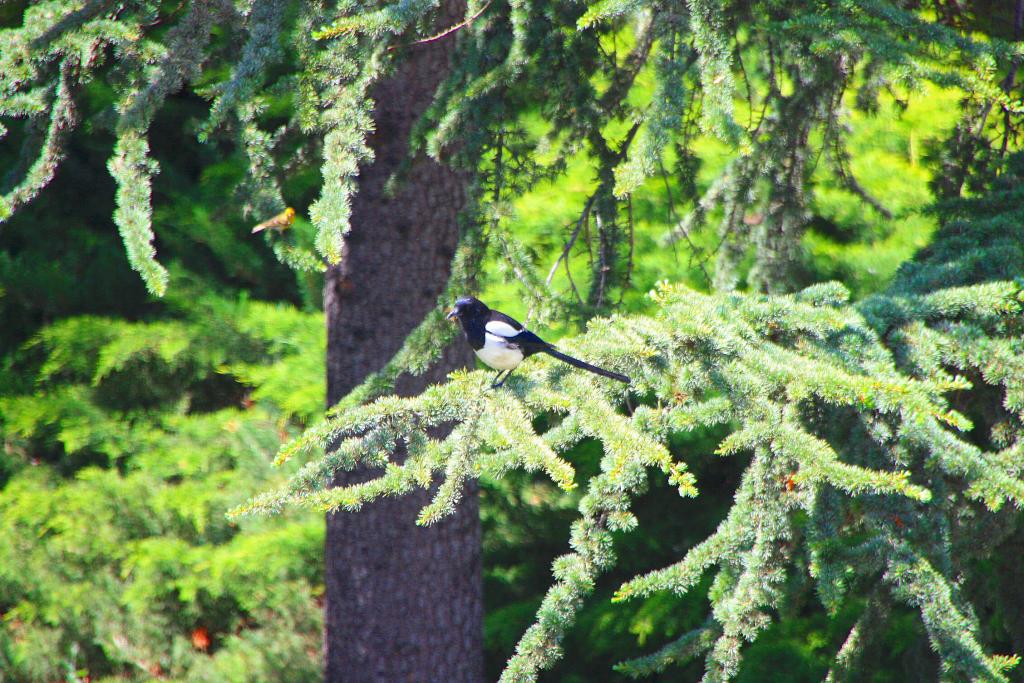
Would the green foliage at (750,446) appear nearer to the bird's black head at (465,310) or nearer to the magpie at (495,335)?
the magpie at (495,335)

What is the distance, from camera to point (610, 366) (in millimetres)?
2148

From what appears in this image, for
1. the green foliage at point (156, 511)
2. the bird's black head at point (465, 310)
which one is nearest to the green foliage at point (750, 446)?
the bird's black head at point (465, 310)

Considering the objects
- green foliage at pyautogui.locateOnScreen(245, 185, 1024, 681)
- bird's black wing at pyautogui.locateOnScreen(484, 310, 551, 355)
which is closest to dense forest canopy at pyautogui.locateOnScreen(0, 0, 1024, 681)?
green foliage at pyautogui.locateOnScreen(245, 185, 1024, 681)

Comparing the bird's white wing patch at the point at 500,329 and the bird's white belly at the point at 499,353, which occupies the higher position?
the bird's white wing patch at the point at 500,329

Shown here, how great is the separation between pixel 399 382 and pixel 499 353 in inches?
39.9

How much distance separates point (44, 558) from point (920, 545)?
16.9ft

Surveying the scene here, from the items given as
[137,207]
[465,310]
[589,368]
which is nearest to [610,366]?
[589,368]

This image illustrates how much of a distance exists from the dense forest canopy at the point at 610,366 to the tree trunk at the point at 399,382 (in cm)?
22

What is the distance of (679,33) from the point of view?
7.34 ft

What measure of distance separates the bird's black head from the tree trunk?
959 mm

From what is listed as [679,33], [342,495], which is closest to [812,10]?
[679,33]

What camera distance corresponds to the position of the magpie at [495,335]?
97.4 inches

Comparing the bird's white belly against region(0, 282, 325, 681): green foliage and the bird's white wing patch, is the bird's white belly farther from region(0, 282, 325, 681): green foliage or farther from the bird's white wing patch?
region(0, 282, 325, 681): green foliage

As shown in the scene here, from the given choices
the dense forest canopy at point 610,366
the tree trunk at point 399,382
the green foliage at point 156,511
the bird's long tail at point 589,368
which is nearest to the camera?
the dense forest canopy at point 610,366
